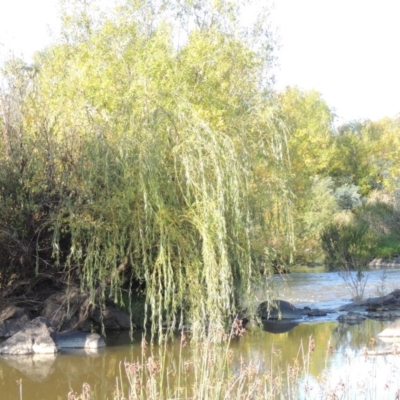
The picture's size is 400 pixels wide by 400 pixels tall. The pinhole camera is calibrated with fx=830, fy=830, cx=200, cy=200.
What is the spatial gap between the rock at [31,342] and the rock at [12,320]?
748mm

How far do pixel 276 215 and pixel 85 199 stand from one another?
3.03 metres

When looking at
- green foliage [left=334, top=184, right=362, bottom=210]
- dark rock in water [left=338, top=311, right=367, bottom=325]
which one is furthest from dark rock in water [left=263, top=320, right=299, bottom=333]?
green foliage [left=334, top=184, right=362, bottom=210]

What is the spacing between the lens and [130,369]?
5.27m

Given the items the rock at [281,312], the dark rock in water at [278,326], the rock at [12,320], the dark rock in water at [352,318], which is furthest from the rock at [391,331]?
the rock at [12,320]

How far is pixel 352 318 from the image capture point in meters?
16.3

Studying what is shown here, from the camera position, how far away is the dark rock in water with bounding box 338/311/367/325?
16.1 m

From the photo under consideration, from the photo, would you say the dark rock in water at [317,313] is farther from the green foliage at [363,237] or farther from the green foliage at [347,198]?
the green foliage at [347,198]

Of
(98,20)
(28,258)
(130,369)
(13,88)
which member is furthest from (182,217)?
(98,20)

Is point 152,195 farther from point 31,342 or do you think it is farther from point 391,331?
point 391,331

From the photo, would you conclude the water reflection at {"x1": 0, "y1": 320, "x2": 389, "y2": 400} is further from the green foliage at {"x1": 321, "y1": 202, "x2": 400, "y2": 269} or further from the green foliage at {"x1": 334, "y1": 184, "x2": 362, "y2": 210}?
the green foliage at {"x1": 334, "y1": 184, "x2": 362, "y2": 210}

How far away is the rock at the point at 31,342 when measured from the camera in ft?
42.0

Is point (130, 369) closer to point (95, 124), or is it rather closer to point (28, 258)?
point (95, 124)

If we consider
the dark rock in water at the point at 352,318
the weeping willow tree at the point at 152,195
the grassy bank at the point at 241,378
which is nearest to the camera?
the grassy bank at the point at 241,378

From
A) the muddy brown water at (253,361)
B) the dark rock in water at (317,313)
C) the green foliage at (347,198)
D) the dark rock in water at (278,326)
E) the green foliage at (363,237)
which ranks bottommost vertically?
the muddy brown water at (253,361)
